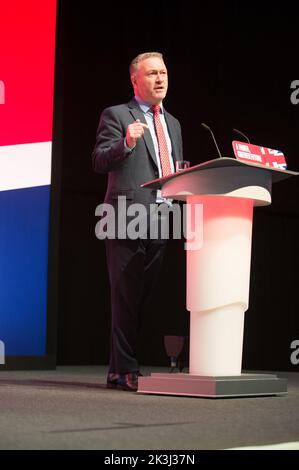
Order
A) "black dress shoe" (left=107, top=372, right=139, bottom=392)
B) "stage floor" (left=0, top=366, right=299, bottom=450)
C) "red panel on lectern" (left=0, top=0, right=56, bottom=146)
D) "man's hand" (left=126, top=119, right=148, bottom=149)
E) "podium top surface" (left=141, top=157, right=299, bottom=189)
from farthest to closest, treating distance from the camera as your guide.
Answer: "red panel on lectern" (left=0, top=0, right=56, bottom=146)
"black dress shoe" (left=107, top=372, right=139, bottom=392)
"man's hand" (left=126, top=119, right=148, bottom=149)
"podium top surface" (left=141, top=157, right=299, bottom=189)
"stage floor" (left=0, top=366, right=299, bottom=450)

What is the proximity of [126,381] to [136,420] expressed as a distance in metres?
1.15

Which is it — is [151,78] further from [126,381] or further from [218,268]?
[126,381]

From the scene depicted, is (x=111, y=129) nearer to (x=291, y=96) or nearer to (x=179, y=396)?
(x=179, y=396)

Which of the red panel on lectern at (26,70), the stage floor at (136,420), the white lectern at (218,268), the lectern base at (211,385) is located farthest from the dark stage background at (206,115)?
the white lectern at (218,268)

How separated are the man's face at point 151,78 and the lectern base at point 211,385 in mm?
1224

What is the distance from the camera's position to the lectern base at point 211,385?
300 centimetres

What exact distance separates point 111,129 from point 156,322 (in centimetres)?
253

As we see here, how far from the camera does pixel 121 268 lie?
136 inches

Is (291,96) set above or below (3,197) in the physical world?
above

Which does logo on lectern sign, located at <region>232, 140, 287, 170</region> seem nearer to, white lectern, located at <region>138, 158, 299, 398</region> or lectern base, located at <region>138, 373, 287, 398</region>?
white lectern, located at <region>138, 158, 299, 398</region>

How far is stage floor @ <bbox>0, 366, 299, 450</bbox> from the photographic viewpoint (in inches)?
72.6

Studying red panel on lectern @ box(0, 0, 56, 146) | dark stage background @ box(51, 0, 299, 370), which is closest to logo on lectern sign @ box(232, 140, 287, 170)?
red panel on lectern @ box(0, 0, 56, 146)
